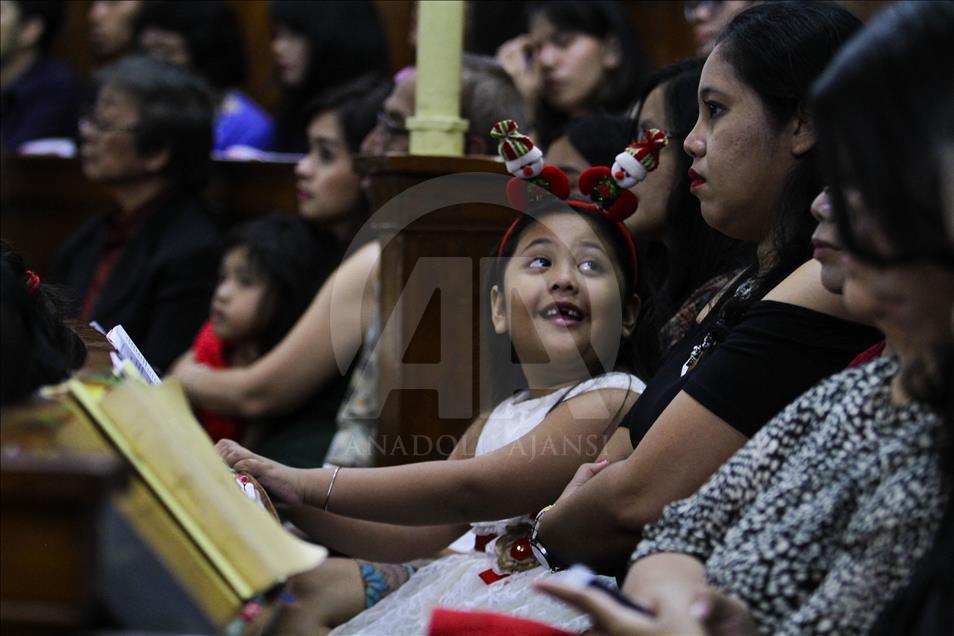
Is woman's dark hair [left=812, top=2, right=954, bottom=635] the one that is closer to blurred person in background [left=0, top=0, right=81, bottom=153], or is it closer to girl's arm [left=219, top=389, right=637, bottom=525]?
girl's arm [left=219, top=389, right=637, bottom=525]

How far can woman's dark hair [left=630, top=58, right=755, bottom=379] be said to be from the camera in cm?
270

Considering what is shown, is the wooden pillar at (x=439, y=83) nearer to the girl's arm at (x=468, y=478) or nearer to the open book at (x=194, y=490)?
the girl's arm at (x=468, y=478)

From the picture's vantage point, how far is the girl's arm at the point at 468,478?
2.43 meters

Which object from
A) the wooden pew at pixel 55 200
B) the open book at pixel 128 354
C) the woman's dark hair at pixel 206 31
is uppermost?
the woman's dark hair at pixel 206 31

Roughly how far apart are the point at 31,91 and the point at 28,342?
12.9ft

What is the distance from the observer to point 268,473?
2447mm

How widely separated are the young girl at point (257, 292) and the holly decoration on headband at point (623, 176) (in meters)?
1.35

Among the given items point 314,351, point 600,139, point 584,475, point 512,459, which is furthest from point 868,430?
point 314,351

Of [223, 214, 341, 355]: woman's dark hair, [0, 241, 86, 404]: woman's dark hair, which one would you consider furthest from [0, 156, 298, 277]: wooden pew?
[0, 241, 86, 404]: woman's dark hair

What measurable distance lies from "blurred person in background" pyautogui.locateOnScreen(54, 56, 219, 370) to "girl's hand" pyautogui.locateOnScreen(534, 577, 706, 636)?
9.21 ft

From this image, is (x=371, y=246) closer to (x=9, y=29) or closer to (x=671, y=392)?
(x=671, y=392)

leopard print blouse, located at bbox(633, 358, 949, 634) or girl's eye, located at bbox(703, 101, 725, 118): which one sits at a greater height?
girl's eye, located at bbox(703, 101, 725, 118)

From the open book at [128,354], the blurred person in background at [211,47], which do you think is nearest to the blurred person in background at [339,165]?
the blurred person in background at [211,47]

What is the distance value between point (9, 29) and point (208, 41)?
2.45 feet
